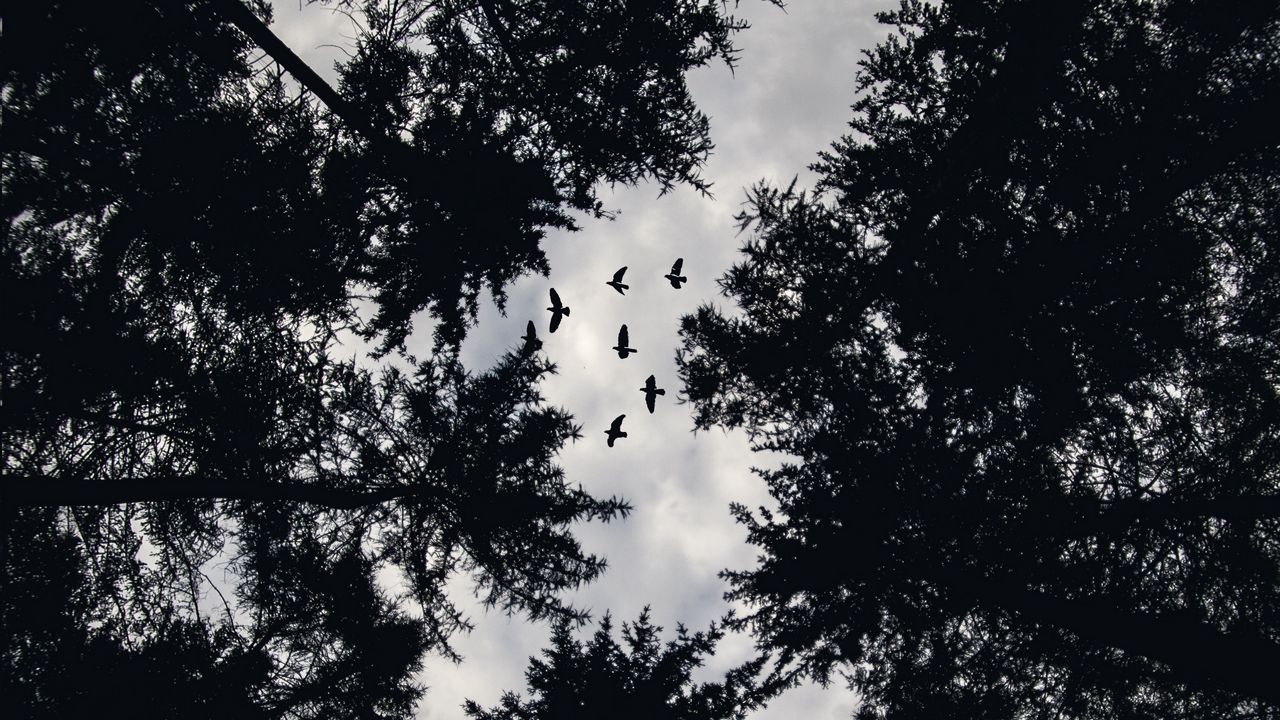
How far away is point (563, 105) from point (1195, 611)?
23.3ft

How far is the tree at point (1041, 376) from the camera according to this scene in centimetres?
491

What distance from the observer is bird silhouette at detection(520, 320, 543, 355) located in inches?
247

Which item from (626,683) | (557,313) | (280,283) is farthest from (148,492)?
(626,683)

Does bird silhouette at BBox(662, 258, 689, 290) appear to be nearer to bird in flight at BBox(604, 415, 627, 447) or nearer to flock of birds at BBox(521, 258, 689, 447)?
flock of birds at BBox(521, 258, 689, 447)

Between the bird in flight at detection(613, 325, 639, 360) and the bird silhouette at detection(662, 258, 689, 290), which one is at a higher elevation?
the bird silhouette at detection(662, 258, 689, 290)

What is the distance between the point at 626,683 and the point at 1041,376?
6.21 meters

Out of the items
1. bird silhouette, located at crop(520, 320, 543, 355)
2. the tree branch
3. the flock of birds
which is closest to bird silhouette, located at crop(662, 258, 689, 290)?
the flock of birds

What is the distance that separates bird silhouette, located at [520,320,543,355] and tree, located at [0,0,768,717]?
0.15 m

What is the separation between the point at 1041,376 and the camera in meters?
5.78

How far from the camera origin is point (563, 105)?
606 cm

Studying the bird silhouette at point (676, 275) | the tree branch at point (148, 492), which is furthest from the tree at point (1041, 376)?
the tree branch at point (148, 492)

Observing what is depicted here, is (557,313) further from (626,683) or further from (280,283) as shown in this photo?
(626,683)

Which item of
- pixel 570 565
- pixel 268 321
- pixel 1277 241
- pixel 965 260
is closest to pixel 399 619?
pixel 570 565

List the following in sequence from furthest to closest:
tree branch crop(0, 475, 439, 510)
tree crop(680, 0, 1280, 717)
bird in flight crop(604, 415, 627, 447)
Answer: bird in flight crop(604, 415, 627, 447), tree crop(680, 0, 1280, 717), tree branch crop(0, 475, 439, 510)
